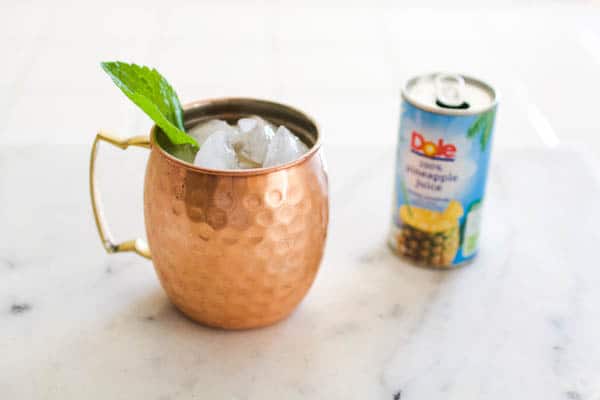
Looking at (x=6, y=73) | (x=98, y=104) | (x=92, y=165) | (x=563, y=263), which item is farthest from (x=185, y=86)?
(x=563, y=263)

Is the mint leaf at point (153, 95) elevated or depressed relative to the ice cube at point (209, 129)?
elevated

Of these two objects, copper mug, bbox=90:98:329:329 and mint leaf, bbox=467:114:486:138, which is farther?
mint leaf, bbox=467:114:486:138

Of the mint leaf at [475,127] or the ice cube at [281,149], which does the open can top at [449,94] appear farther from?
the ice cube at [281,149]

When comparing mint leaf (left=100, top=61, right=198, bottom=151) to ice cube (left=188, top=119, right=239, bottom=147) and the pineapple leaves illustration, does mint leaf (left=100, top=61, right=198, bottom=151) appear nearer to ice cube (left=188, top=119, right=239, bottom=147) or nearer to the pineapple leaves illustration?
ice cube (left=188, top=119, right=239, bottom=147)

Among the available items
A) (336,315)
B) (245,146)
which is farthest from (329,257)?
(245,146)

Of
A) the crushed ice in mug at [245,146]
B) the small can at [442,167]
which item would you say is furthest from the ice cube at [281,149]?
the small can at [442,167]

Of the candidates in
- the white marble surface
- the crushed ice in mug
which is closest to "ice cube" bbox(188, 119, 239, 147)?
the crushed ice in mug
